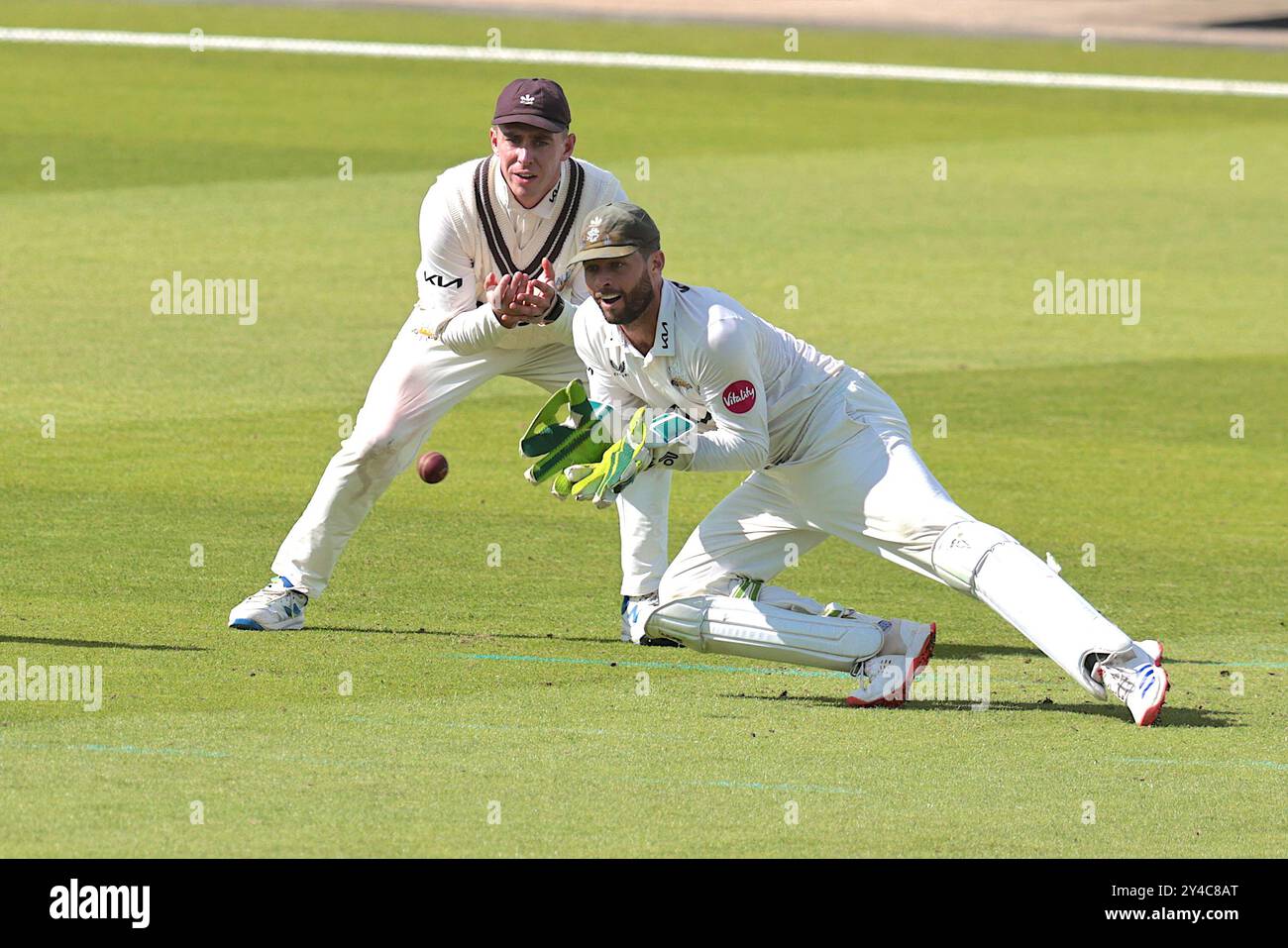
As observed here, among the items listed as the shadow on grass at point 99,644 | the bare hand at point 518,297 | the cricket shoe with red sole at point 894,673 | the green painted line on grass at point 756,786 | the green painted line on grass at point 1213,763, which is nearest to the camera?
the green painted line on grass at point 756,786

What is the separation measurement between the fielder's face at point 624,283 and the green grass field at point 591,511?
1513mm

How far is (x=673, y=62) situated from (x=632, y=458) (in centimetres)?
2944

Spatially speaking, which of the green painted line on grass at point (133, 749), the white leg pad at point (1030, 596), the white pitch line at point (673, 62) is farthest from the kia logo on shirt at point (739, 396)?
the white pitch line at point (673, 62)

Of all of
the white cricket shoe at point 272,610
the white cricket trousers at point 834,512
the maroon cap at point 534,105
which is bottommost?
the white cricket shoe at point 272,610

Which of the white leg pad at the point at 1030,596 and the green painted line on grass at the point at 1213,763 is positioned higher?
the white leg pad at the point at 1030,596

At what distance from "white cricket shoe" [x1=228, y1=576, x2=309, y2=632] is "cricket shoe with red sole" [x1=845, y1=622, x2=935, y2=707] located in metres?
2.54

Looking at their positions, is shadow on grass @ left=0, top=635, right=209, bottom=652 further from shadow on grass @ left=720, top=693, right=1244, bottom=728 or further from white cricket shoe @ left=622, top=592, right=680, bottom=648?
shadow on grass @ left=720, top=693, right=1244, bottom=728

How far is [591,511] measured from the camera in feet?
42.9

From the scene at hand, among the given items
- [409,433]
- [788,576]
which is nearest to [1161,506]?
[788,576]

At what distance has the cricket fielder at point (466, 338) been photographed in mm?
10078

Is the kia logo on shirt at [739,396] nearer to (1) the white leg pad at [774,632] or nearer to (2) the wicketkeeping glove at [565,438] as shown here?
(2) the wicketkeeping glove at [565,438]

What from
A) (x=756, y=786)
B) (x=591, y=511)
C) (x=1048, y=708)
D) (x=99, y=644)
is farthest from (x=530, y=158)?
(x=591, y=511)

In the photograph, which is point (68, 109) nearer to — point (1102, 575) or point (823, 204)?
point (823, 204)

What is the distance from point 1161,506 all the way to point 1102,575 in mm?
1863
